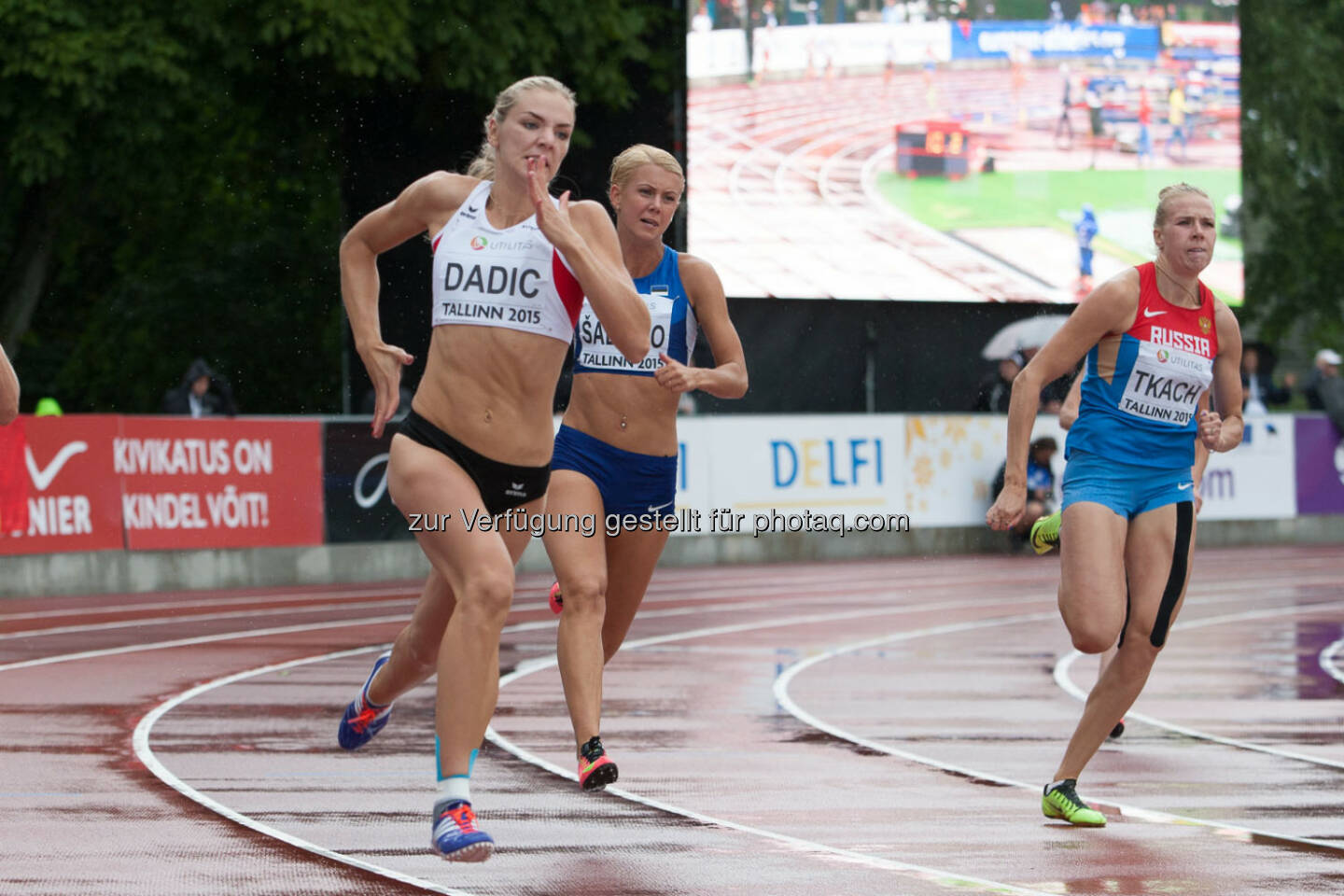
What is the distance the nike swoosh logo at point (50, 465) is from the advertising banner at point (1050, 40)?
527 inches

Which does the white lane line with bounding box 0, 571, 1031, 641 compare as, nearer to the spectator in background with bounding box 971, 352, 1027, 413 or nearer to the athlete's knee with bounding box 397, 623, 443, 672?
the spectator in background with bounding box 971, 352, 1027, 413

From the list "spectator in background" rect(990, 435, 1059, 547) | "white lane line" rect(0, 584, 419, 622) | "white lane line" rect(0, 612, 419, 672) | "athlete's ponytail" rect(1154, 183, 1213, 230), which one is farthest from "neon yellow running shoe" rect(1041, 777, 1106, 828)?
"spectator in background" rect(990, 435, 1059, 547)

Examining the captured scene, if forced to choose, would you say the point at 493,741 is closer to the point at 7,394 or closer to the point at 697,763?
the point at 697,763

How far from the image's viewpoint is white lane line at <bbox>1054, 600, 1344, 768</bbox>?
10.2m

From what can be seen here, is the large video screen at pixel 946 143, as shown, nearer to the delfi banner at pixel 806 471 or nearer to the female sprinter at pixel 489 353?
the delfi banner at pixel 806 471

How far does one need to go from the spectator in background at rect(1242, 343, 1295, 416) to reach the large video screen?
4.53 ft

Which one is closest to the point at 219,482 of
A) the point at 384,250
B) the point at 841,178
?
the point at 841,178

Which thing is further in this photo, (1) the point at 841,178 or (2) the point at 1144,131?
(2) the point at 1144,131

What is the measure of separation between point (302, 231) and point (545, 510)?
30857 mm

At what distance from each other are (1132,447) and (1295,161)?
34.3 metres

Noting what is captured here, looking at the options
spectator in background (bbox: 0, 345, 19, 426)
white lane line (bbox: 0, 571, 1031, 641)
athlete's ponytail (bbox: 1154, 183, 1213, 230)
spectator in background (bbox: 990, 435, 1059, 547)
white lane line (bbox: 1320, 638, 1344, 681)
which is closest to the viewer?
spectator in background (bbox: 0, 345, 19, 426)

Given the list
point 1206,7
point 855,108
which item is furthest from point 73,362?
point 1206,7

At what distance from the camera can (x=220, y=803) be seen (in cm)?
830

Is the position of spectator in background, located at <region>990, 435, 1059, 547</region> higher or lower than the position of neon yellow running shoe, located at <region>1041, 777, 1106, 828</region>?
lower
